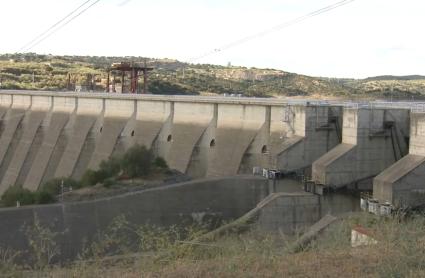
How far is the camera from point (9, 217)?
17.7 m

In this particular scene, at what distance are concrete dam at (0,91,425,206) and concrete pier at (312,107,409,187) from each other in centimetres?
3

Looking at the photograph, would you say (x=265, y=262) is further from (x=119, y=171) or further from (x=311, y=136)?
(x=119, y=171)

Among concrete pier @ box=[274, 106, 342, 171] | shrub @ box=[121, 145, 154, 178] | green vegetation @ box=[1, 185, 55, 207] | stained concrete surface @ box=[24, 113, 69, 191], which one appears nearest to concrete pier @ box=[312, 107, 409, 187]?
concrete pier @ box=[274, 106, 342, 171]

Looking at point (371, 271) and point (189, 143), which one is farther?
point (189, 143)

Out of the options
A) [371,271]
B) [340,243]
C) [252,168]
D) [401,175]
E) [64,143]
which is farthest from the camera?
[64,143]

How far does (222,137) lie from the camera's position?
85.4 feet

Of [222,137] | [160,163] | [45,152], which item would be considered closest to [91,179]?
Answer: [160,163]

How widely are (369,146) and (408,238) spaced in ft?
39.8

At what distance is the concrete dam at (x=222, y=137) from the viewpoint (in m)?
18.9

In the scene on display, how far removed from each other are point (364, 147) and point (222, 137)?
321 inches

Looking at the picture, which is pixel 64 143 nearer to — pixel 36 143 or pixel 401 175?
pixel 36 143

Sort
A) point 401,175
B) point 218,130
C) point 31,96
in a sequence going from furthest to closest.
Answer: point 31,96
point 218,130
point 401,175

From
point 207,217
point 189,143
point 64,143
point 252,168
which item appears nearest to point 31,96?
point 64,143

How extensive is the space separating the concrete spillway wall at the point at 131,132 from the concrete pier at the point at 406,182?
4.70m
